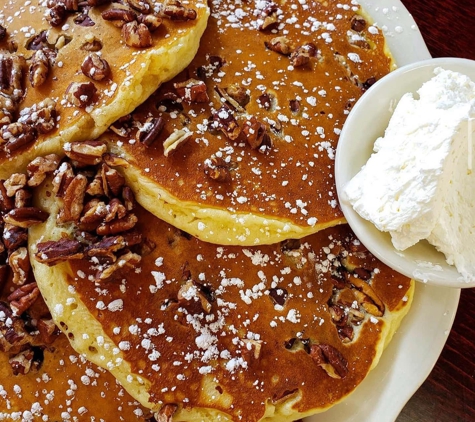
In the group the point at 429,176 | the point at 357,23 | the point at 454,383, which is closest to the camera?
the point at 429,176

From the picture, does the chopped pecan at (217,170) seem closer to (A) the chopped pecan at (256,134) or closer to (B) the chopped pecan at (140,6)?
(A) the chopped pecan at (256,134)

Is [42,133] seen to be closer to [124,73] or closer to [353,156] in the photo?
[124,73]

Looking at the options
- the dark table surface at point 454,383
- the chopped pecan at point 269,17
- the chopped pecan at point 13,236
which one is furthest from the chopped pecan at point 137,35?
the dark table surface at point 454,383

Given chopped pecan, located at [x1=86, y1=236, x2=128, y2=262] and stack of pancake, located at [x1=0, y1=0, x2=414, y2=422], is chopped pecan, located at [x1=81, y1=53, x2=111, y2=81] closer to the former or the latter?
stack of pancake, located at [x1=0, y1=0, x2=414, y2=422]

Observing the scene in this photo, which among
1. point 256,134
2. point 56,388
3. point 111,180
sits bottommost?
point 56,388

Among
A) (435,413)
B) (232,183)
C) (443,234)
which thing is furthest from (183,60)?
(435,413)

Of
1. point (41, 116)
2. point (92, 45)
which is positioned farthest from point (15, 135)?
point (92, 45)

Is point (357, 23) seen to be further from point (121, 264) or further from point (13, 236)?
point (13, 236)
